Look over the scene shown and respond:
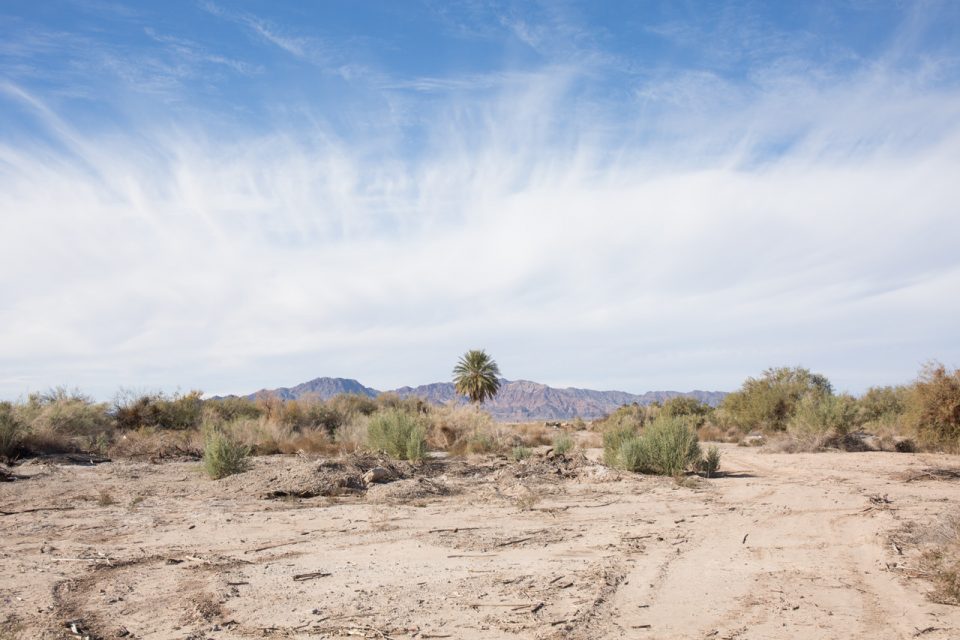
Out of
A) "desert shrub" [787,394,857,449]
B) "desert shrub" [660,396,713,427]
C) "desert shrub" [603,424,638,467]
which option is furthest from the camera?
"desert shrub" [660,396,713,427]

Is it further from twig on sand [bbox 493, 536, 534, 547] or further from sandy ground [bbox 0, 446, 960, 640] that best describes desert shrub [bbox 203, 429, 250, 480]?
twig on sand [bbox 493, 536, 534, 547]

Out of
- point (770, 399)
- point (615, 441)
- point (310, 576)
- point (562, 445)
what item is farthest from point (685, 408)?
point (310, 576)

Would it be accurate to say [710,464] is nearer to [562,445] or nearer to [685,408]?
[562,445]

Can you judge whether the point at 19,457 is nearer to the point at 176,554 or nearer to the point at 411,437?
the point at 411,437

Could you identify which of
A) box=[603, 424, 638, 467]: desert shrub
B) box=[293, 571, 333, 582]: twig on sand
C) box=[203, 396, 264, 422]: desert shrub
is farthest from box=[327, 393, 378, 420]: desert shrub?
box=[293, 571, 333, 582]: twig on sand

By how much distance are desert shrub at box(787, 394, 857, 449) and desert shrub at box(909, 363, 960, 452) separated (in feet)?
15.7

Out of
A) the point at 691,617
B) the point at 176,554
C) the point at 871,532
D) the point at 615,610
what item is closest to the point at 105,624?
the point at 176,554

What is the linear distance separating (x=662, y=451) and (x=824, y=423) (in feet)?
38.4

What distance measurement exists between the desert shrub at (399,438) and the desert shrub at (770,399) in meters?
18.9

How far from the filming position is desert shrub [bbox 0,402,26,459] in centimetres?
2036

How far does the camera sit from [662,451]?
1728cm

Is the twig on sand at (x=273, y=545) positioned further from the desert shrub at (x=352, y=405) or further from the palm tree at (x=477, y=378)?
the palm tree at (x=477, y=378)

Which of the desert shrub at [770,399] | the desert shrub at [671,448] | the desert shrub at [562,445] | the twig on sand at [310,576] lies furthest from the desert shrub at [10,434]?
the desert shrub at [770,399]

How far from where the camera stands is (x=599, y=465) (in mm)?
18422
